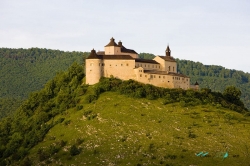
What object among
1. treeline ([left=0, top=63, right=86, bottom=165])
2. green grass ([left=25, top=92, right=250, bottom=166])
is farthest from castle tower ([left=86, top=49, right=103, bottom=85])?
green grass ([left=25, top=92, right=250, bottom=166])

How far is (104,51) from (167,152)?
35.8 metres

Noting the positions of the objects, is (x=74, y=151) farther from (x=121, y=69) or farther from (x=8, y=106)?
(x=8, y=106)

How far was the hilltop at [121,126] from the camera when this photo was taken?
10331 centimetres

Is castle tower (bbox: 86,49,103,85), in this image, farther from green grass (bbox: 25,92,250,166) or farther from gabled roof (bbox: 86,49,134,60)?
green grass (bbox: 25,92,250,166)

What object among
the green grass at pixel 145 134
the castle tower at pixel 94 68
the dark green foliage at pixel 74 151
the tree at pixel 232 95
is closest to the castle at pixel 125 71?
the castle tower at pixel 94 68

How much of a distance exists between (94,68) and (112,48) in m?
7.92

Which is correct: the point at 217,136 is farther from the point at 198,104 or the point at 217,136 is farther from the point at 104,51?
the point at 104,51

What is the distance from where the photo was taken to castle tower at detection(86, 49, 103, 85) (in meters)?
124

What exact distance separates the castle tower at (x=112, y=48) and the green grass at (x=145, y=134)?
38.2 ft

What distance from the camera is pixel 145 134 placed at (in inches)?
4267

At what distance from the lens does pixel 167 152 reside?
103 m

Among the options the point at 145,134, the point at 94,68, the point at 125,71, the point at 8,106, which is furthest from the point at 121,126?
the point at 8,106

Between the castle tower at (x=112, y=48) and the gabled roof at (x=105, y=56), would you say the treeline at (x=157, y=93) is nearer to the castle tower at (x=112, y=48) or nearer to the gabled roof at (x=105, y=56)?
the gabled roof at (x=105, y=56)

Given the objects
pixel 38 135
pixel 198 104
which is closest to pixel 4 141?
Answer: pixel 38 135
